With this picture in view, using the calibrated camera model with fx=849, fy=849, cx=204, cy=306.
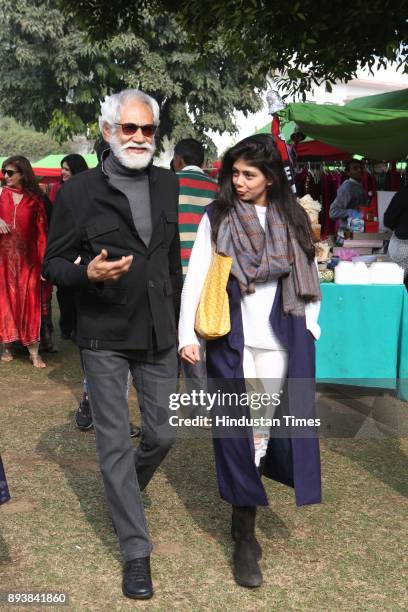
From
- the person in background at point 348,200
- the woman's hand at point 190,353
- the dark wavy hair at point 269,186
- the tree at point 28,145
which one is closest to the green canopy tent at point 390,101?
the person in background at point 348,200

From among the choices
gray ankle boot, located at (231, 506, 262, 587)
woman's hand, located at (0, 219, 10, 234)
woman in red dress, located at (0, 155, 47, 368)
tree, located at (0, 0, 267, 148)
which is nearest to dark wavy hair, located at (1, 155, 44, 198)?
woman in red dress, located at (0, 155, 47, 368)

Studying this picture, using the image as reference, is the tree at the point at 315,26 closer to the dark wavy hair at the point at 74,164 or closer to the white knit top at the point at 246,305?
the dark wavy hair at the point at 74,164

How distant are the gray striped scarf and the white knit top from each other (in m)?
0.05

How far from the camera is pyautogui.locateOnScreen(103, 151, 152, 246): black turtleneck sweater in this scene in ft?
11.7

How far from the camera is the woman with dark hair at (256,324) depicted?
143 inches

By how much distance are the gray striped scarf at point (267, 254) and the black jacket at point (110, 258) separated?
31 cm

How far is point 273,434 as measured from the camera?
377cm

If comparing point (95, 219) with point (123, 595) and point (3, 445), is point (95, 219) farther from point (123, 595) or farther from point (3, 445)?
point (3, 445)

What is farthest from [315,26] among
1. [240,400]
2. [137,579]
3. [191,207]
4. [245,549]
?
[137,579]

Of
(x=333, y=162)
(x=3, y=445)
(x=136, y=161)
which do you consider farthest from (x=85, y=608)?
(x=333, y=162)

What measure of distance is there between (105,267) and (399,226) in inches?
197

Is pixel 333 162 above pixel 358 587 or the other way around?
above

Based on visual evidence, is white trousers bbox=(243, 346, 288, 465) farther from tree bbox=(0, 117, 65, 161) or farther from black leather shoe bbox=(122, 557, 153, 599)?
tree bbox=(0, 117, 65, 161)

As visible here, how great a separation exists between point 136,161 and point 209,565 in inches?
70.8
